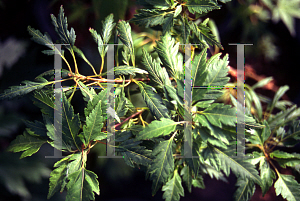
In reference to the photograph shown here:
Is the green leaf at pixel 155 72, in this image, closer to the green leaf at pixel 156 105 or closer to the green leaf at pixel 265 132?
the green leaf at pixel 156 105

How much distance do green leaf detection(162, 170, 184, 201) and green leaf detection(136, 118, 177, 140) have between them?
0.17m

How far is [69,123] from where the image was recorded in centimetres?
40

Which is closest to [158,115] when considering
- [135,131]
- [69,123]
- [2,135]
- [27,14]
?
[135,131]

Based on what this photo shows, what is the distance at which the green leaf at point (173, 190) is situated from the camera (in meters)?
0.46

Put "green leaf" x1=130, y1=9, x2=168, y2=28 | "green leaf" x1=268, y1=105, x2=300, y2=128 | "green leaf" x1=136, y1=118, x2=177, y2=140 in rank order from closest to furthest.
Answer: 1. "green leaf" x1=136, y1=118, x2=177, y2=140
2. "green leaf" x1=130, y1=9, x2=168, y2=28
3. "green leaf" x1=268, y1=105, x2=300, y2=128

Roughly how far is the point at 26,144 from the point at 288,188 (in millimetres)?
626

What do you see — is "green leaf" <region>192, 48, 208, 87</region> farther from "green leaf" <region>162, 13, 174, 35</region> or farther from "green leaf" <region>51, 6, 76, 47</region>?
"green leaf" <region>51, 6, 76, 47</region>

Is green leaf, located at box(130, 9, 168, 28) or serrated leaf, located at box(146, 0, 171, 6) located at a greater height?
serrated leaf, located at box(146, 0, 171, 6)

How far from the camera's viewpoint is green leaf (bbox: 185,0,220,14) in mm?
456

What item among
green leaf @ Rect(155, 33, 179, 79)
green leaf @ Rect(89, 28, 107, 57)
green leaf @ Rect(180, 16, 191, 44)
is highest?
green leaf @ Rect(180, 16, 191, 44)

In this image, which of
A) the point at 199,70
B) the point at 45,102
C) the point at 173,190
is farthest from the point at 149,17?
the point at 173,190

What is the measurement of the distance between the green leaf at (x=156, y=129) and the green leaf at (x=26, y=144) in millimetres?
222

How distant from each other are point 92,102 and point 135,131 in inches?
4.5

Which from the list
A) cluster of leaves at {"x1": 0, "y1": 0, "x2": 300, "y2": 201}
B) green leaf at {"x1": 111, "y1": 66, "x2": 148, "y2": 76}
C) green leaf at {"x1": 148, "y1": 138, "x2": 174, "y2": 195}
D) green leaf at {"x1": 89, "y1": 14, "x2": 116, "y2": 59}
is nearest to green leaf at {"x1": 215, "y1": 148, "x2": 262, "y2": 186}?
cluster of leaves at {"x1": 0, "y1": 0, "x2": 300, "y2": 201}
